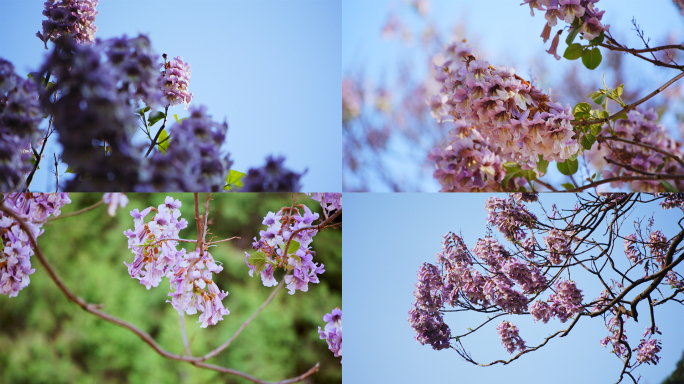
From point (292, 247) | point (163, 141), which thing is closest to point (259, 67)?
point (163, 141)

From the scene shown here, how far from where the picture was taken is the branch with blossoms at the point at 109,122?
84cm

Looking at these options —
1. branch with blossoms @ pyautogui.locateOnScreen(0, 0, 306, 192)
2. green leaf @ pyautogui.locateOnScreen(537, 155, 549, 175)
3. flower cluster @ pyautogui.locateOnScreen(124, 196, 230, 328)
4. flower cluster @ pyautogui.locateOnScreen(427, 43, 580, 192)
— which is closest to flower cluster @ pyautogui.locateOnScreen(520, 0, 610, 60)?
flower cluster @ pyautogui.locateOnScreen(427, 43, 580, 192)

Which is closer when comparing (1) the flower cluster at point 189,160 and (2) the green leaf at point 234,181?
(1) the flower cluster at point 189,160

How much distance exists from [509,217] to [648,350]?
50cm

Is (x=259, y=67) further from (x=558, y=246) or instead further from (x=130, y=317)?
(x=558, y=246)

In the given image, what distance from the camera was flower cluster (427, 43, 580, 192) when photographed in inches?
40.1

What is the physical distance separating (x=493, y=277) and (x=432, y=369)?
29cm

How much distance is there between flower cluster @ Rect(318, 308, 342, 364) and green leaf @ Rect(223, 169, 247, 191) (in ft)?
1.41

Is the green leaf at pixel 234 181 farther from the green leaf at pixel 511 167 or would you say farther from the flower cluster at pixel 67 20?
the green leaf at pixel 511 167

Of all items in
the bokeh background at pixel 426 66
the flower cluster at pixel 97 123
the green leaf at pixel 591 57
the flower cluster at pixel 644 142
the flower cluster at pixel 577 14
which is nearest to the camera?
the flower cluster at pixel 97 123

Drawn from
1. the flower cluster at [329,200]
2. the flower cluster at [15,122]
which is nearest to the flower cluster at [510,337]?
the flower cluster at [329,200]

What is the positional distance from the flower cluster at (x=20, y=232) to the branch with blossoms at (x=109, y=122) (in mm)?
56

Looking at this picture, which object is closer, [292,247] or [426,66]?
[292,247]

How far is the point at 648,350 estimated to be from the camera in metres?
1.15
